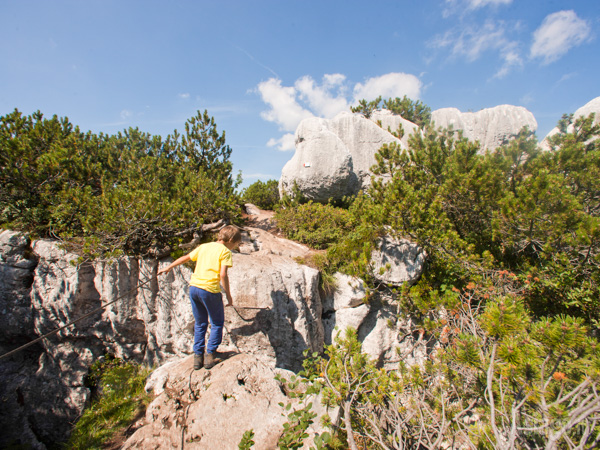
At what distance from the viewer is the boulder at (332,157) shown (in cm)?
1263

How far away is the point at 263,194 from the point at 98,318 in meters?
9.56

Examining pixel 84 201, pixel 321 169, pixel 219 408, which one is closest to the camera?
pixel 219 408

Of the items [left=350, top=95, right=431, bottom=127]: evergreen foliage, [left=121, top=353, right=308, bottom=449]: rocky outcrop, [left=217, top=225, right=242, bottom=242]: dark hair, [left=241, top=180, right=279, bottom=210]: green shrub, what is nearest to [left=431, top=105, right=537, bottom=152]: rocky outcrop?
[left=350, top=95, right=431, bottom=127]: evergreen foliage

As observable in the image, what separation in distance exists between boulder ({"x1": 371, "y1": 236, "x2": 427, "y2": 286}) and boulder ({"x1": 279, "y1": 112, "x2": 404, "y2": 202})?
636 centimetres

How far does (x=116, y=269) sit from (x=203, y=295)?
4.06 metres

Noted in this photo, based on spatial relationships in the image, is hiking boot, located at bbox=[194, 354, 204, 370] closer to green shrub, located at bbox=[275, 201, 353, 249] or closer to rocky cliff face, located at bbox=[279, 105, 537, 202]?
green shrub, located at bbox=[275, 201, 353, 249]

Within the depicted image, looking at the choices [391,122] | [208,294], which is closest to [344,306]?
[208,294]

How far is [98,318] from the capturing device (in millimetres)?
6633

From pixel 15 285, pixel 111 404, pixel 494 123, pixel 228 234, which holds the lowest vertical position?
pixel 111 404

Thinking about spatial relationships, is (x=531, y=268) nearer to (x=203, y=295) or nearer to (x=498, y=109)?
(x=203, y=295)

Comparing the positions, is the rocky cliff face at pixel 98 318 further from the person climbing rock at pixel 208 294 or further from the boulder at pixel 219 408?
the boulder at pixel 219 408

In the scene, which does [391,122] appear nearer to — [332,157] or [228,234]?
[332,157]

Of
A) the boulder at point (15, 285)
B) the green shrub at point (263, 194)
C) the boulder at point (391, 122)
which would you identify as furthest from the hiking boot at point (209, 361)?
the boulder at point (391, 122)

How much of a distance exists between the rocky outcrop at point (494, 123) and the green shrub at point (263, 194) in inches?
770
